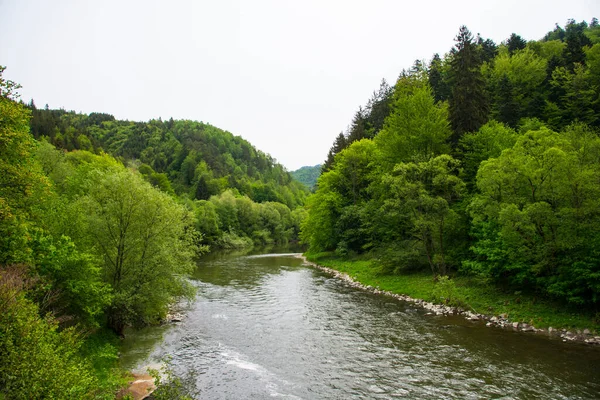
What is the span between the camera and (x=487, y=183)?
2505 centimetres

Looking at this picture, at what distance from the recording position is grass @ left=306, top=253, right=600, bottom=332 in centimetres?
2069

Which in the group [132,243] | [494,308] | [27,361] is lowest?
[494,308]

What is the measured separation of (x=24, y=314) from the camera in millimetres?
9977

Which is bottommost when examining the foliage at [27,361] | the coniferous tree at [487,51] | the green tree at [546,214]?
the foliage at [27,361]

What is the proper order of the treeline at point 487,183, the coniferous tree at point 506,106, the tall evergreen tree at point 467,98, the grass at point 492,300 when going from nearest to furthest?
the grass at point 492,300
the treeline at point 487,183
the tall evergreen tree at point 467,98
the coniferous tree at point 506,106

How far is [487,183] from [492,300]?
27.1ft

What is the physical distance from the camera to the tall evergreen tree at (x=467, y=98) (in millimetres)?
39312

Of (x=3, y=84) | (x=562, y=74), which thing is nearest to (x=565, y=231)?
(x=3, y=84)

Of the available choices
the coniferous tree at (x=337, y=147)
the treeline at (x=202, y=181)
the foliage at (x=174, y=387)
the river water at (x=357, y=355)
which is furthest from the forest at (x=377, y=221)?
the treeline at (x=202, y=181)

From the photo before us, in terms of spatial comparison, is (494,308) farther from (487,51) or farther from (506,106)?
(487,51)

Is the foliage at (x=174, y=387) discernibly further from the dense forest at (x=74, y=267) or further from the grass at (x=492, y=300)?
the grass at (x=492, y=300)

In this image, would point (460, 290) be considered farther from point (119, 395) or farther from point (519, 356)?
point (119, 395)

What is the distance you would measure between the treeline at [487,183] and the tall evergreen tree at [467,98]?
13cm

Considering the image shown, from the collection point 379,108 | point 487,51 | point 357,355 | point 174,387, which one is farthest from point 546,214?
point 487,51
